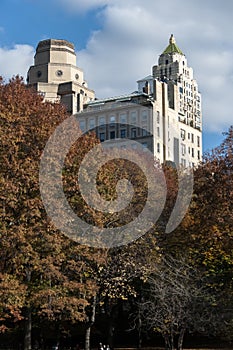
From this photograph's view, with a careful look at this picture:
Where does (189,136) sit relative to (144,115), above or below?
above

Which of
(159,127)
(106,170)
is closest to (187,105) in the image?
(159,127)

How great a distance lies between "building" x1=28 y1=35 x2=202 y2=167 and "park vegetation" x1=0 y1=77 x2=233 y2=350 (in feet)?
190

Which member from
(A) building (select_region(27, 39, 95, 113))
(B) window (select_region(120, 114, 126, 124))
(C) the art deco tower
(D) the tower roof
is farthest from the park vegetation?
(D) the tower roof

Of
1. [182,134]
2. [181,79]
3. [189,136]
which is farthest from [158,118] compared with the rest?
[181,79]

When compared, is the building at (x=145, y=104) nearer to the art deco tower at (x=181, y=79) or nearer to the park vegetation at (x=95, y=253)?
the art deco tower at (x=181, y=79)

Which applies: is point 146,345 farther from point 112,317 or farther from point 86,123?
point 86,123

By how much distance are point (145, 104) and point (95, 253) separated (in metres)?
77.5

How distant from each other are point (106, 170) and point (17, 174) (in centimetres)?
557

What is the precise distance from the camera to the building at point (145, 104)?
101 metres

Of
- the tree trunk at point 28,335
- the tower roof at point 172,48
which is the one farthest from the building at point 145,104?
the tree trunk at point 28,335

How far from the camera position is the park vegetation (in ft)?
83.0

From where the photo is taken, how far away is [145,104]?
102625mm

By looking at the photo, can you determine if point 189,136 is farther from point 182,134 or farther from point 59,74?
point 59,74

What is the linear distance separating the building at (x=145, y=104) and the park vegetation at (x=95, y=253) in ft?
190
